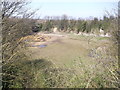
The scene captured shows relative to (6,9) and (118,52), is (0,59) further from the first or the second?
(118,52)

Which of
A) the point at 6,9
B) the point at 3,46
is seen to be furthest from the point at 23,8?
→ the point at 3,46

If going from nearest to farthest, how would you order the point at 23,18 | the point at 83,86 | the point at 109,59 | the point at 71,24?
1. the point at 83,86
2. the point at 109,59
3. the point at 23,18
4. the point at 71,24

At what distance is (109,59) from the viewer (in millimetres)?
4355

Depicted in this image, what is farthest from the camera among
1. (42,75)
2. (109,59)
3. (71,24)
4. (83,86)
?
(71,24)

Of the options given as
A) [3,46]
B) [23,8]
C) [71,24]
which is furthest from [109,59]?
[71,24]

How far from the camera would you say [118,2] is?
18.2 ft

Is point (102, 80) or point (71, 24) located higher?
point (71, 24)

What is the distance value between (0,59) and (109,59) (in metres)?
2.88

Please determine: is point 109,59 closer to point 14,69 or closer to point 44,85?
point 44,85

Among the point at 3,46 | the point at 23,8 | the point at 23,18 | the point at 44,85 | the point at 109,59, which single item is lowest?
the point at 44,85

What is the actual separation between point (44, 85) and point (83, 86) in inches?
36.4

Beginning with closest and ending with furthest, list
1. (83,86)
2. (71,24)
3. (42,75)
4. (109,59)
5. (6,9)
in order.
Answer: (83,86), (42,75), (109,59), (6,9), (71,24)

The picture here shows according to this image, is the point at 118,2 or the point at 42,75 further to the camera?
the point at 118,2

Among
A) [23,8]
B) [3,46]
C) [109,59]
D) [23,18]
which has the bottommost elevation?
[109,59]
